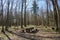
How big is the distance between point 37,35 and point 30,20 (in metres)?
0.39

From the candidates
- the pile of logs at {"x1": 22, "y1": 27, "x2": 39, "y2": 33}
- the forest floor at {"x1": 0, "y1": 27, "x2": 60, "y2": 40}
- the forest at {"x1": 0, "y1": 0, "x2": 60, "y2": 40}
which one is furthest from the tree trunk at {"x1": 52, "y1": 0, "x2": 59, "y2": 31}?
the pile of logs at {"x1": 22, "y1": 27, "x2": 39, "y2": 33}

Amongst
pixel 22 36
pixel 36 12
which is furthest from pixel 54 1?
pixel 22 36

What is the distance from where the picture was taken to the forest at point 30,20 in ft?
9.23

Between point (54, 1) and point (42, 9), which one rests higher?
point (54, 1)

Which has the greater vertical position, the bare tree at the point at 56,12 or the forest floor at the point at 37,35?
the bare tree at the point at 56,12

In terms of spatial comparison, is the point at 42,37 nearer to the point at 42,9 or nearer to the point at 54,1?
the point at 42,9

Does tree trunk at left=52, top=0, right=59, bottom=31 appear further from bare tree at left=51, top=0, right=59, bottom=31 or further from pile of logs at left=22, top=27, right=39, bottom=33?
pile of logs at left=22, top=27, right=39, bottom=33

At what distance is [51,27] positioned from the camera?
111 inches

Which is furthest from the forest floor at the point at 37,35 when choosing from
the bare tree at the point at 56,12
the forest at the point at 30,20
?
the bare tree at the point at 56,12

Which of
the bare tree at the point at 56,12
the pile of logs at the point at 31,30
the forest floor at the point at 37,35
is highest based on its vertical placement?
the bare tree at the point at 56,12

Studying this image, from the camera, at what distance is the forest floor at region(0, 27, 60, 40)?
280cm

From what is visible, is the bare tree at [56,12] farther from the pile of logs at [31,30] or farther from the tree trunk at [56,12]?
the pile of logs at [31,30]

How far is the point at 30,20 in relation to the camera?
9.28 feet

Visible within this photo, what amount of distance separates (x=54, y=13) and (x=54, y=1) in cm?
29
